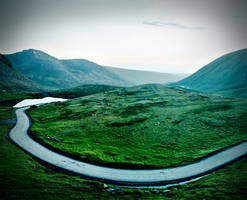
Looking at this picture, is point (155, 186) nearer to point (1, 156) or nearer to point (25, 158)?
point (25, 158)

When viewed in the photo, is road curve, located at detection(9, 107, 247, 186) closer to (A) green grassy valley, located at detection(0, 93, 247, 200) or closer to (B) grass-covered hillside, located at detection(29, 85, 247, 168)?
(B) grass-covered hillside, located at detection(29, 85, 247, 168)

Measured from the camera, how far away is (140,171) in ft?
123

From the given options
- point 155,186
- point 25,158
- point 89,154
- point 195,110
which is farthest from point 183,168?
point 195,110

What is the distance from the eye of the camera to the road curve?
33.2m

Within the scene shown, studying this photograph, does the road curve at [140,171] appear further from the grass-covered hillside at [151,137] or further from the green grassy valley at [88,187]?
the green grassy valley at [88,187]

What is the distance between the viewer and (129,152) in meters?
48.5

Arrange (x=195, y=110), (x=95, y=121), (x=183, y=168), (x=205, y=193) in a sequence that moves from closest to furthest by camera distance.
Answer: (x=205, y=193) → (x=183, y=168) → (x=95, y=121) → (x=195, y=110)

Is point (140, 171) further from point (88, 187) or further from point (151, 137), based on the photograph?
point (151, 137)

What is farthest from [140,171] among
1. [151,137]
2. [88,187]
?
[151,137]

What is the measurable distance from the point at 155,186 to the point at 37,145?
38382 millimetres

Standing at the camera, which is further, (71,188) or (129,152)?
(129,152)

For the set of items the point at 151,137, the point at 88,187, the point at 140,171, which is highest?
the point at 88,187

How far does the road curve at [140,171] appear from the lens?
109ft

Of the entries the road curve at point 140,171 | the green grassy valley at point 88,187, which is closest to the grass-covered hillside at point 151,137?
the road curve at point 140,171
